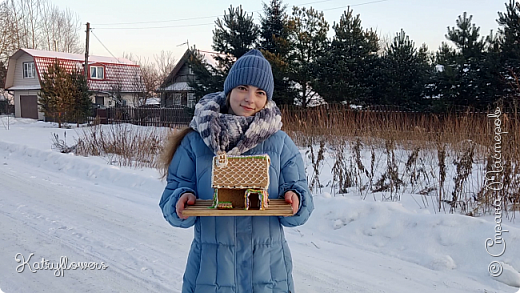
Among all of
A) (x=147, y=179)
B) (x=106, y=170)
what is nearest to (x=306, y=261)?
(x=147, y=179)

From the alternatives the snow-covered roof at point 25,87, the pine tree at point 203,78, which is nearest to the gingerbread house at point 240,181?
the pine tree at point 203,78

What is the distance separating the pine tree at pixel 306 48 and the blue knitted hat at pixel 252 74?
53.2 ft

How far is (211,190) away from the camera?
6.84ft

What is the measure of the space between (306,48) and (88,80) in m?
22.0

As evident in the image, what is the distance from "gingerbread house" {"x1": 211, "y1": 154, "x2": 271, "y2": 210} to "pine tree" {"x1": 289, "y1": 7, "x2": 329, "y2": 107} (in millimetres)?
16595

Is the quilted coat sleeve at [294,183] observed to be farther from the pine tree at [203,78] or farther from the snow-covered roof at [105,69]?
the snow-covered roof at [105,69]

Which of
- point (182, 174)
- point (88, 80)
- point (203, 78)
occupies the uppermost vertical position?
point (88, 80)

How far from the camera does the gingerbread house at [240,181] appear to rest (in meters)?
1.89

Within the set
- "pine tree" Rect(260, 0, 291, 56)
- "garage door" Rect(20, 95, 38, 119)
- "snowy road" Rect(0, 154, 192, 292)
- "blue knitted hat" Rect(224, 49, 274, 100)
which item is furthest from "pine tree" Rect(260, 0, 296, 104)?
"garage door" Rect(20, 95, 38, 119)

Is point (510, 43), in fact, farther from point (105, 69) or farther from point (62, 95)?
point (105, 69)

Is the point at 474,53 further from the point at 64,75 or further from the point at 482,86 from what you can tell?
the point at 64,75

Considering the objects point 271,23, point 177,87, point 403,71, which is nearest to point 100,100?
point 177,87

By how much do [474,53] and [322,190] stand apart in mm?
11120

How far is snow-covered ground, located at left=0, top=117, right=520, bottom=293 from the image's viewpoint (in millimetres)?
3781
